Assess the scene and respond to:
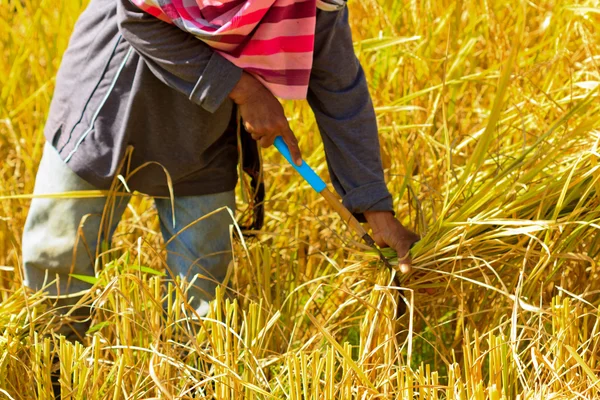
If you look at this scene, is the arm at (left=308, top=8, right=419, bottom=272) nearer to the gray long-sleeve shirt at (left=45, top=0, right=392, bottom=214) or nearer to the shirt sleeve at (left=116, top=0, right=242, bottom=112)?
the gray long-sleeve shirt at (left=45, top=0, right=392, bottom=214)

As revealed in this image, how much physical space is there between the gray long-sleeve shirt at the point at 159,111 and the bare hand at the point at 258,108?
28 millimetres

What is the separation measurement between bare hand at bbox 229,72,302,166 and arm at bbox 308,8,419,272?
0.10 m

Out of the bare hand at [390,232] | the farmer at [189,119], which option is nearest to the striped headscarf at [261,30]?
the farmer at [189,119]

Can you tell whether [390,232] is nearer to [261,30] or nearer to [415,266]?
[415,266]

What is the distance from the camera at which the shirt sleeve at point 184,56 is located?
1343 millimetres

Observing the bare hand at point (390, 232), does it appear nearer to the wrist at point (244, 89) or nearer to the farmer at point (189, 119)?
the farmer at point (189, 119)

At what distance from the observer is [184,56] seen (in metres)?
1.35

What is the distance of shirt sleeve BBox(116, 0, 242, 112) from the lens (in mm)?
1343

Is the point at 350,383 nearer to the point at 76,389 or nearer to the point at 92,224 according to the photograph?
the point at 76,389

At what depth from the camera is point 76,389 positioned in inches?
51.1

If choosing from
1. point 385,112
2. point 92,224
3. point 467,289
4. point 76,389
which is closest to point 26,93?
point 92,224

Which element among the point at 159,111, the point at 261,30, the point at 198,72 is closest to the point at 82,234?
the point at 159,111

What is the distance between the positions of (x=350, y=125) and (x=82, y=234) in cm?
49

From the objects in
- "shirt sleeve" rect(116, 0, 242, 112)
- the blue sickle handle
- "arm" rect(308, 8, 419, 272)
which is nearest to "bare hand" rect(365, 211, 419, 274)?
"arm" rect(308, 8, 419, 272)
